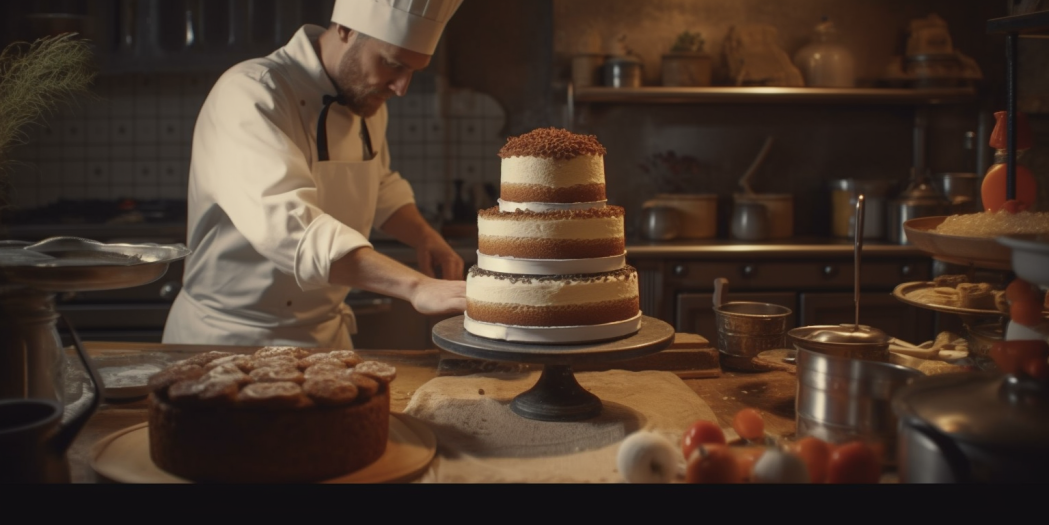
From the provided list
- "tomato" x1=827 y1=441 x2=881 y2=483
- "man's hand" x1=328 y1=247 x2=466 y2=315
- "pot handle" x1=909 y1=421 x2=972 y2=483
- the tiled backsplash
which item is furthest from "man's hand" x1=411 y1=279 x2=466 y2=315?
the tiled backsplash

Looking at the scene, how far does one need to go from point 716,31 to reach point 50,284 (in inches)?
158

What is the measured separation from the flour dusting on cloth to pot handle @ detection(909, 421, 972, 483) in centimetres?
47

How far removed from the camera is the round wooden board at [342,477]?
1.43 m

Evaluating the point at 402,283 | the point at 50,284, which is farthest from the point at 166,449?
the point at 402,283

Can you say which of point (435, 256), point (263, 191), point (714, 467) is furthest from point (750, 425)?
point (435, 256)

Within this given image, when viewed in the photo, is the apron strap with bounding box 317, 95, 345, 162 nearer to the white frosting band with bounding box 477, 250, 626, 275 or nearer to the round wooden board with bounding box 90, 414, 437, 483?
the white frosting band with bounding box 477, 250, 626, 275

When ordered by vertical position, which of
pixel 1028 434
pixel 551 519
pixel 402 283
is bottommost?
pixel 551 519

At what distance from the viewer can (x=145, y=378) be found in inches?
76.9

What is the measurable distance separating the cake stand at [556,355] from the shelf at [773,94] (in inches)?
108

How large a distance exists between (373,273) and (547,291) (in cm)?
50

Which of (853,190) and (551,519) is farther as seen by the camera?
(853,190)

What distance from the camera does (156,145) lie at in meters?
4.94

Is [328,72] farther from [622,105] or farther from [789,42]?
[789,42]

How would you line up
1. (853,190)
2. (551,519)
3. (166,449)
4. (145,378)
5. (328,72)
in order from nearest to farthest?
(551,519) → (166,449) → (145,378) → (328,72) → (853,190)
